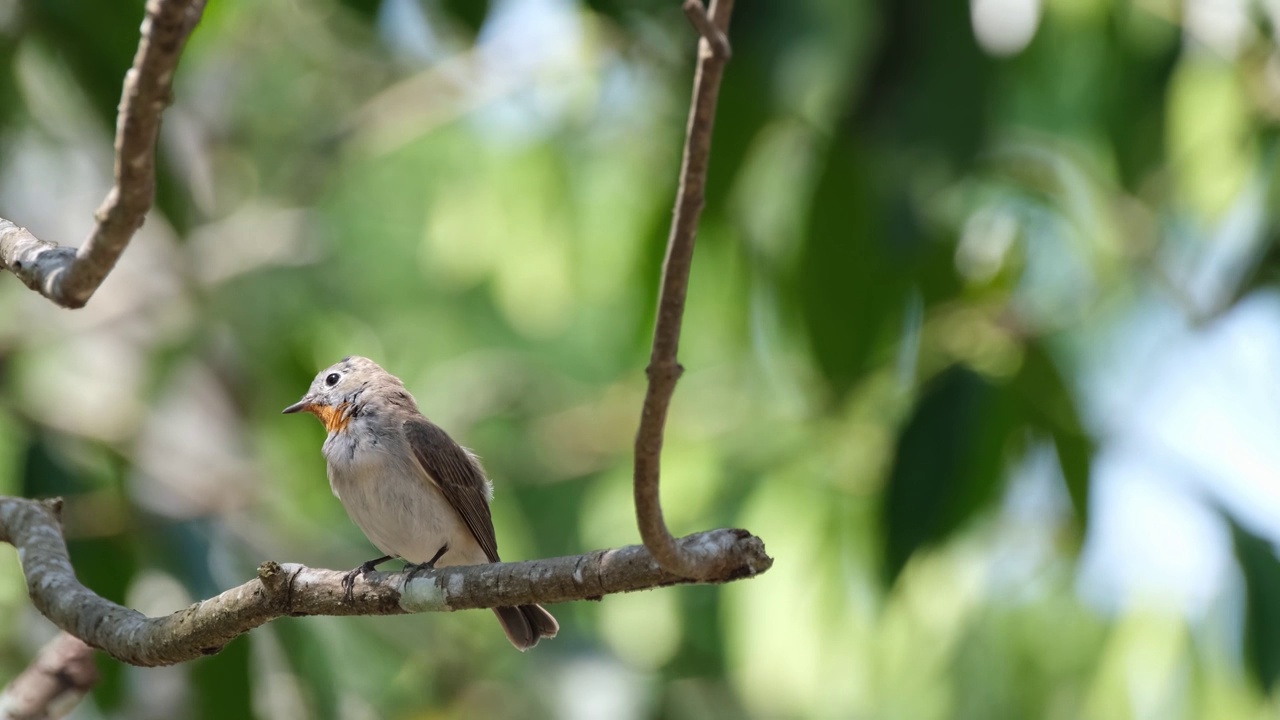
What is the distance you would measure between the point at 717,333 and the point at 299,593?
6257mm

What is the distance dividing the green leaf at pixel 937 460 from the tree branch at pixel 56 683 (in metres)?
3.11

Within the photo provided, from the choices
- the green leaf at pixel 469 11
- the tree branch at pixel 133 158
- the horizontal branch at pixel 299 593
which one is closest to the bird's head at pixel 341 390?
the green leaf at pixel 469 11

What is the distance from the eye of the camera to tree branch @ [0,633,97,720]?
4523mm

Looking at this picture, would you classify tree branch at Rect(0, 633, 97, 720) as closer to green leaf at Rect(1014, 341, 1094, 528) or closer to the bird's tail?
the bird's tail

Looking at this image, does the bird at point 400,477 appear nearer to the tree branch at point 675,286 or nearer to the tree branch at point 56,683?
the tree branch at point 56,683

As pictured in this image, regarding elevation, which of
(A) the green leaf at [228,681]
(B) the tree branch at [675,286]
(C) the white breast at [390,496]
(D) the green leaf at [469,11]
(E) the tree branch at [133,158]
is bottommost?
(B) the tree branch at [675,286]

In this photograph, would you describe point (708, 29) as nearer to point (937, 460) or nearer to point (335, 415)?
point (335, 415)

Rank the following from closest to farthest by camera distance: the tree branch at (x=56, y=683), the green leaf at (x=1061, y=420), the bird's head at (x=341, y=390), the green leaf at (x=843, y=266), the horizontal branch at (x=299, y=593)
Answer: the horizontal branch at (x=299, y=593) → the tree branch at (x=56, y=683) → the bird's head at (x=341, y=390) → the green leaf at (x=843, y=266) → the green leaf at (x=1061, y=420)

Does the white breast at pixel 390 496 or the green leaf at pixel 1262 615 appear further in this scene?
the green leaf at pixel 1262 615

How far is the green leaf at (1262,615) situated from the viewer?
572cm

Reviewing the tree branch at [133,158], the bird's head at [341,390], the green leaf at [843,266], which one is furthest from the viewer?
the green leaf at [843,266]

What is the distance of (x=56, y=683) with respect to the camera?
15.1 ft

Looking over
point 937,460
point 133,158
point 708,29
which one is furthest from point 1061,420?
point 133,158

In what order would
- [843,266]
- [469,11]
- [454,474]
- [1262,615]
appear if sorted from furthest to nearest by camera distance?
[1262,615]
[843,266]
[454,474]
[469,11]
